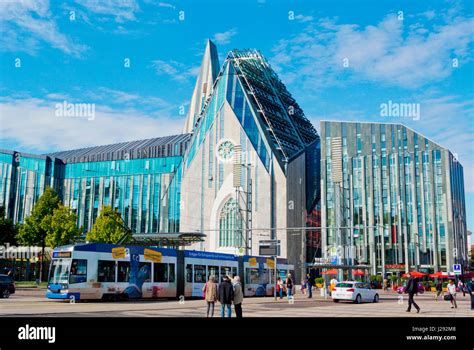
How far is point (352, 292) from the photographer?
115 feet

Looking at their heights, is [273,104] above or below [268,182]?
above

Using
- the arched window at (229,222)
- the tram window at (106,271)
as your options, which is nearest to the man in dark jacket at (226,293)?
the tram window at (106,271)

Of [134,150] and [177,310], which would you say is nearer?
[177,310]

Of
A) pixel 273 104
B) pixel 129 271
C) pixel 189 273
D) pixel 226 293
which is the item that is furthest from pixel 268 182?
pixel 226 293

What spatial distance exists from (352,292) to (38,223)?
4026 centimetres

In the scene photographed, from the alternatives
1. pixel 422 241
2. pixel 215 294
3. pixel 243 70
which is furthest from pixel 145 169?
pixel 215 294

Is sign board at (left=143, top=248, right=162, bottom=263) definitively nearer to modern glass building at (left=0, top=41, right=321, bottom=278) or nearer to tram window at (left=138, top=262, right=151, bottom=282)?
tram window at (left=138, top=262, right=151, bottom=282)

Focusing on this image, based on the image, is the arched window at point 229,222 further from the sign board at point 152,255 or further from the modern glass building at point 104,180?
the sign board at point 152,255

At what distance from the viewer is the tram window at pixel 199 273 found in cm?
3847

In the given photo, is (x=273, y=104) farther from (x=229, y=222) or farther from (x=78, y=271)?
(x=78, y=271)

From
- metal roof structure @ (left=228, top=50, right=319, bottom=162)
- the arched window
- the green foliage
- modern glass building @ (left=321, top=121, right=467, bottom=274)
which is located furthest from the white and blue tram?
modern glass building @ (left=321, top=121, right=467, bottom=274)

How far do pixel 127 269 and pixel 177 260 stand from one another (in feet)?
15.5
